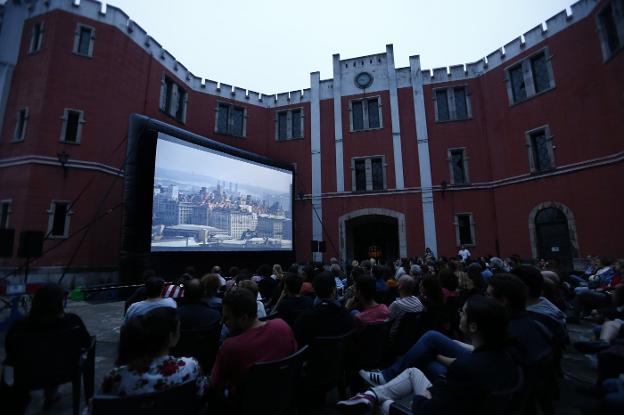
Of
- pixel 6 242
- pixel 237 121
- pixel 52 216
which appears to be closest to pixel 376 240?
pixel 237 121

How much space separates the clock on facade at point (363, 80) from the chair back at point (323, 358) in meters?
16.8

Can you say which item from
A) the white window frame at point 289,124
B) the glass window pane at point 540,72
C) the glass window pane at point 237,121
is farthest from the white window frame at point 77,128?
the glass window pane at point 540,72

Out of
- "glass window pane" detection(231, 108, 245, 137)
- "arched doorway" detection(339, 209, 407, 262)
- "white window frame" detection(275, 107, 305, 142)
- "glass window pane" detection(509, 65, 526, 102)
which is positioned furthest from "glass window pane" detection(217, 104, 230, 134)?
"glass window pane" detection(509, 65, 526, 102)

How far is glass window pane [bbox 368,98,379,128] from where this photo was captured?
676 inches

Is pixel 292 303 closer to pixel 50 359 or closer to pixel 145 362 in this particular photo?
pixel 145 362

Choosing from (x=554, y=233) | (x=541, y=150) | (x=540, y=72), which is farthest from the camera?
(x=540, y=72)

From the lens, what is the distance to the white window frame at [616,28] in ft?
34.3

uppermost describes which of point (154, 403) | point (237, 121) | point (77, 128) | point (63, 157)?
point (237, 121)

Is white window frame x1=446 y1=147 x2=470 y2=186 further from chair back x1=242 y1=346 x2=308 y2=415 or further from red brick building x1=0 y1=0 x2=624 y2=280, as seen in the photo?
chair back x1=242 y1=346 x2=308 y2=415

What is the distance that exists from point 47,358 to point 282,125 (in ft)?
56.7

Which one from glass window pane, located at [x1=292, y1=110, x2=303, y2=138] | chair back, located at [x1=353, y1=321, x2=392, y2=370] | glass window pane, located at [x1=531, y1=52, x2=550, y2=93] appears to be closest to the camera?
chair back, located at [x1=353, y1=321, x2=392, y2=370]

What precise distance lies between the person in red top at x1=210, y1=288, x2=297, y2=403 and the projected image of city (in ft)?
28.1

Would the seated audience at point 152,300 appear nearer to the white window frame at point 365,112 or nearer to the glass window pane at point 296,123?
the white window frame at point 365,112

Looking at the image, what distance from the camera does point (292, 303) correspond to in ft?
12.2
